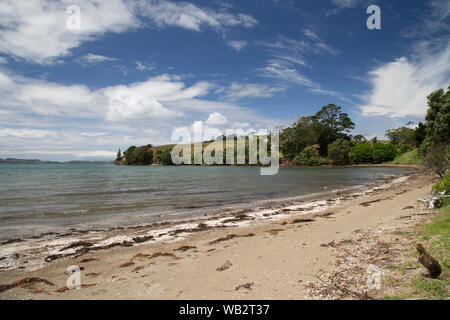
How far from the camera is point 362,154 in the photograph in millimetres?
93750

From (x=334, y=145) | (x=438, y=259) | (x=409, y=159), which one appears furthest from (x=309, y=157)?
(x=438, y=259)

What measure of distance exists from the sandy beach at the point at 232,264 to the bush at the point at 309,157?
8744 cm

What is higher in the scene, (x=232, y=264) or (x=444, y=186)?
(x=444, y=186)

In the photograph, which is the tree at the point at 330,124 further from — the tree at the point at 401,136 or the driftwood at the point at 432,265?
the driftwood at the point at 432,265

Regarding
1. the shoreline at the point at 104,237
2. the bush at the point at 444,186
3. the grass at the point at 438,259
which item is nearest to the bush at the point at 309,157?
the shoreline at the point at 104,237

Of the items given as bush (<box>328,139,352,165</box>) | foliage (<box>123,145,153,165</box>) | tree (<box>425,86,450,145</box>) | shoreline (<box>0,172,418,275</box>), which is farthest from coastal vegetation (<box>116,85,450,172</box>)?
shoreline (<box>0,172,418,275</box>)

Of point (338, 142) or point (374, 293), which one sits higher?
point (338, 142)

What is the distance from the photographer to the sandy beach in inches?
208

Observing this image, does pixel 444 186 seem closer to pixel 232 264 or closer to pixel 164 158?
pixel 232 264

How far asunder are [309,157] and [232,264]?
3798 inches

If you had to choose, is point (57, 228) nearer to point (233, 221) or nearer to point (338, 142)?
point (233, 221)
